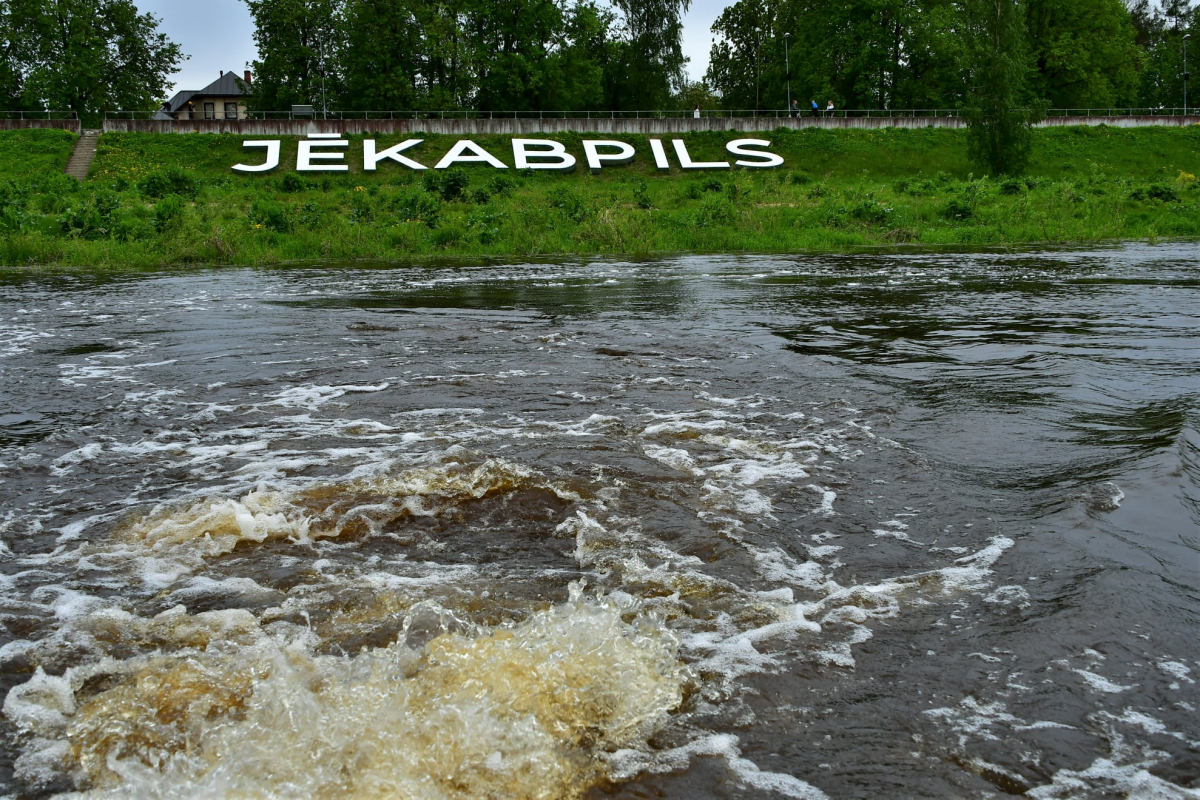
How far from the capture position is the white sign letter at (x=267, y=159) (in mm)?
35719

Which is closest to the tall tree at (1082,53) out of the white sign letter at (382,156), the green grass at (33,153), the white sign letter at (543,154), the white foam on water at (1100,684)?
the white sign letter at (543,154)

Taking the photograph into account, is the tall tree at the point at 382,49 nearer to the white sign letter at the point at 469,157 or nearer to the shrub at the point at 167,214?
the white sign letter at the point at 469,157

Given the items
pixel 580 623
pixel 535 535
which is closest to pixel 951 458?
pixel 535 535

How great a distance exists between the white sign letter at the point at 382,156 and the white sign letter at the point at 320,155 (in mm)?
796

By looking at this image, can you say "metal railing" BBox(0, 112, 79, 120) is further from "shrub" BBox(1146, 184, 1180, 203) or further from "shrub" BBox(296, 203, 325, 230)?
"shrub" BBox(1146, 184, 1180, 203)

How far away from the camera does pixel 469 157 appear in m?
38.0

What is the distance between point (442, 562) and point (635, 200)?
1061 inches

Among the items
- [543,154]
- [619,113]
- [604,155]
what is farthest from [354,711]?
[619,113]

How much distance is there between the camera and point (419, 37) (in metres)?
48.0

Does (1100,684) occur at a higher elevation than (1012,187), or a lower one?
lower

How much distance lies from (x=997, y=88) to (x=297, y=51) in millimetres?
33141

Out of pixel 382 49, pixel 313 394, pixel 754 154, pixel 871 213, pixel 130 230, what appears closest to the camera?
pixel 313 394

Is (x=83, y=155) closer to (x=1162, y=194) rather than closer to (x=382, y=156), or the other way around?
(x=382, y=156)

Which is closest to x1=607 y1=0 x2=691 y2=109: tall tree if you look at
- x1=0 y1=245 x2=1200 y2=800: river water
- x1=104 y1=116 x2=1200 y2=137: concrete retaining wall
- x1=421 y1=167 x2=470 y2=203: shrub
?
x1=104 y1=116 x2=1200 y2=137: concrete retaining wall
